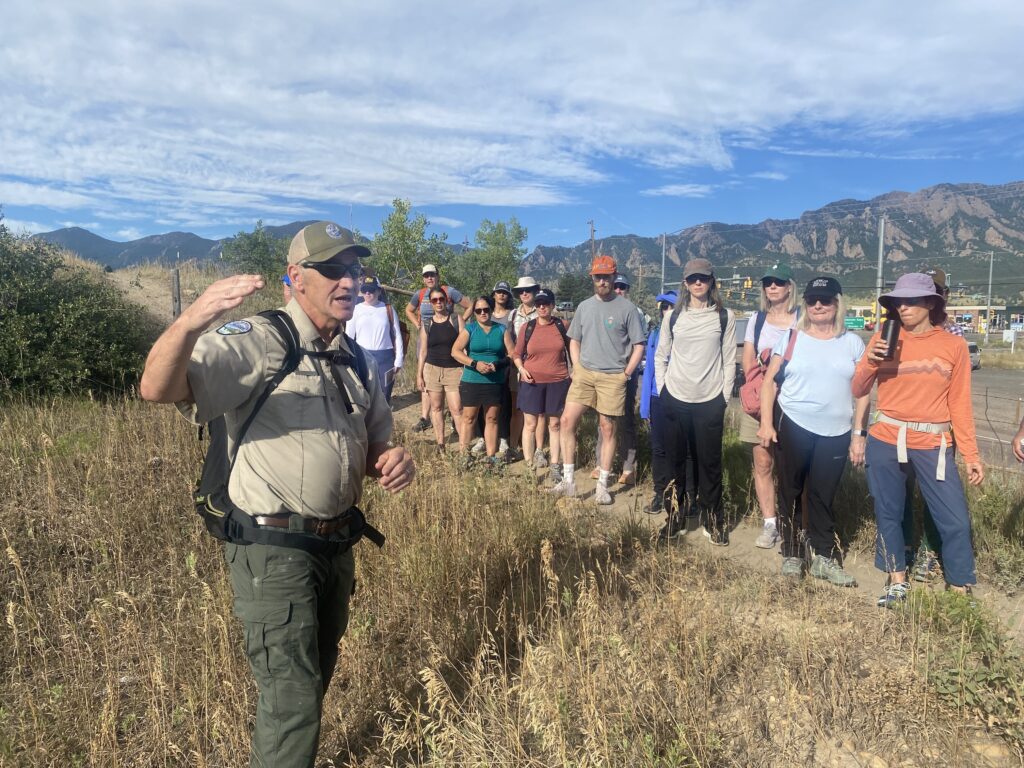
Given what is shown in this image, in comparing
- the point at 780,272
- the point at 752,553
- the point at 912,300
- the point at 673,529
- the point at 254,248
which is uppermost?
the point at 254,248

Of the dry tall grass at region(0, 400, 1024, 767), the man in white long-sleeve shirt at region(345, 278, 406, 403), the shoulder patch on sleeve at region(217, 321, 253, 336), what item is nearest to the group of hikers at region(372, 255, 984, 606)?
the man in white long-sleeve shirt at region(345, 278, 406, 403)

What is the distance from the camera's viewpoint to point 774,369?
3.86 metres

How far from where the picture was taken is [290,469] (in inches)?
70.4

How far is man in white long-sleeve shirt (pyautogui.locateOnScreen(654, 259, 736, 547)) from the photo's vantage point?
437cm

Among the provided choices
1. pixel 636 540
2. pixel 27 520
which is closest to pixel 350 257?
pixel 636 540

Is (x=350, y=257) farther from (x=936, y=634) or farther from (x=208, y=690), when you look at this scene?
(x=936, y=634)

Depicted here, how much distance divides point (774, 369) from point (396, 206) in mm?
28940

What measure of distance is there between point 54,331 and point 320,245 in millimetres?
7792

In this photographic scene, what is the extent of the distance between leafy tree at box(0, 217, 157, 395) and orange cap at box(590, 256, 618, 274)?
6268 millimetres

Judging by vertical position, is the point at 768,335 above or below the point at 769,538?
above

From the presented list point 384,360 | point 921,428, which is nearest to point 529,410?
point 384,360

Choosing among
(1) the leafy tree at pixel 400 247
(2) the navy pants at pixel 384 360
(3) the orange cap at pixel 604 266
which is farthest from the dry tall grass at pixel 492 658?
(1) the leafy tree at pixel 400 247

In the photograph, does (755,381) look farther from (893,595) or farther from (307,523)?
(307,523)

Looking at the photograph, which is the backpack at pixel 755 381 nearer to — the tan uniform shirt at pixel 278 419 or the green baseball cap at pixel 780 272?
the green baseball cap at pixel 780 272
